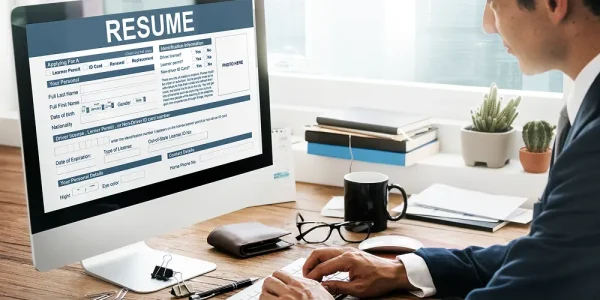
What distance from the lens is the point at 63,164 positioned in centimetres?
171

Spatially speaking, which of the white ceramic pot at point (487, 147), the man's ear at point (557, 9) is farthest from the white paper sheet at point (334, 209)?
the man's ear at point (557, 9)

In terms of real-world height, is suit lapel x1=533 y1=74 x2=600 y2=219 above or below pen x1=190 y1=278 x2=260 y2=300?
above

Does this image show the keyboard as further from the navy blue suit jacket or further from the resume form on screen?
the navy blue suit jacket

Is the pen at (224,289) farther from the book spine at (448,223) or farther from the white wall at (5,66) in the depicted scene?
the white wall at (5,66)

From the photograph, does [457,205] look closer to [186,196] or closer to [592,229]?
[186,196]

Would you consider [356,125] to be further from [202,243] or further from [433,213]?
[202,243]

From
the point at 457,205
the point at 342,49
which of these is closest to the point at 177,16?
the point at 457,205

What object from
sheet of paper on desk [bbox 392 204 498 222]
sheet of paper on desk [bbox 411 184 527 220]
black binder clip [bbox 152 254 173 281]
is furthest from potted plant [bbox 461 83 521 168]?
black binder clip [bbox 152 254 173 281]

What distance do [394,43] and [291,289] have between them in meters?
1.21

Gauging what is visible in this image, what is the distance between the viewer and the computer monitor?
1.68 metres

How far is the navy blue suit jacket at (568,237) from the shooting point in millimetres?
1293

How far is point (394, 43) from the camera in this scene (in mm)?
2695

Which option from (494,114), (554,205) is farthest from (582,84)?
(494,114)

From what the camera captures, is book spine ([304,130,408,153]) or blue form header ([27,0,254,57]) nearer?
blue form header ([27,0,254,57])
